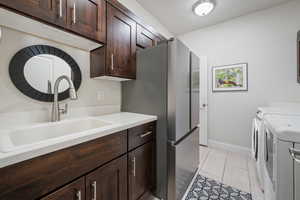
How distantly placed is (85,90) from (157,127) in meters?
0.93

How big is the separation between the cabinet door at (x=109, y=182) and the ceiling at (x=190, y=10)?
2.41 meters

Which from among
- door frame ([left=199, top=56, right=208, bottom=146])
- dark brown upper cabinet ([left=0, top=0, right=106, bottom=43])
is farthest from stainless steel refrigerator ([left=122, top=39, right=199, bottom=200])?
door frame ([left=199, top=56, right=208, bottom=146])

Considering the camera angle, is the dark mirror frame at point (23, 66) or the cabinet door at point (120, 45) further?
the cabinet door at point (120, 45)

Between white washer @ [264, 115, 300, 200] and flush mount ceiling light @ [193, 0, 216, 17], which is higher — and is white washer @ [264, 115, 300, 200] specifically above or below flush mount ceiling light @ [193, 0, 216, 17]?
below

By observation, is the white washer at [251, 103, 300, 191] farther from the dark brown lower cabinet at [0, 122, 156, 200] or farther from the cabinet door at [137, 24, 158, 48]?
the cabinet door at [137, 24, 158, 48]

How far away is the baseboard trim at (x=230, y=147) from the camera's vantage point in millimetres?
2449

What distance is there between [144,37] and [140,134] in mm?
1319

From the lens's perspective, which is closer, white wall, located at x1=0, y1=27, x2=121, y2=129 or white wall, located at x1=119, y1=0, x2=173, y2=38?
white wall, located at x1=0, y1=27, x2=121, y2=129

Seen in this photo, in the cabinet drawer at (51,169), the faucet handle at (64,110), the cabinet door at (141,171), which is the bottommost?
the cabinet door at (141,171)

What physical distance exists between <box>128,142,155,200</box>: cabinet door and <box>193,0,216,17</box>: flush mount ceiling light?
228 centimetres

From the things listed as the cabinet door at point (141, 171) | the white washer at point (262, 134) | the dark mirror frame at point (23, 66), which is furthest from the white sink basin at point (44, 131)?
the white washer at point (262, 134)

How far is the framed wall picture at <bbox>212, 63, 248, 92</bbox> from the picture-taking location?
2.46 meters

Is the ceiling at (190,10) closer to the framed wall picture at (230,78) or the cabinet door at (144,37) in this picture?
the cabinet door at (144,37)

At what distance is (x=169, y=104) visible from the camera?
132cm
